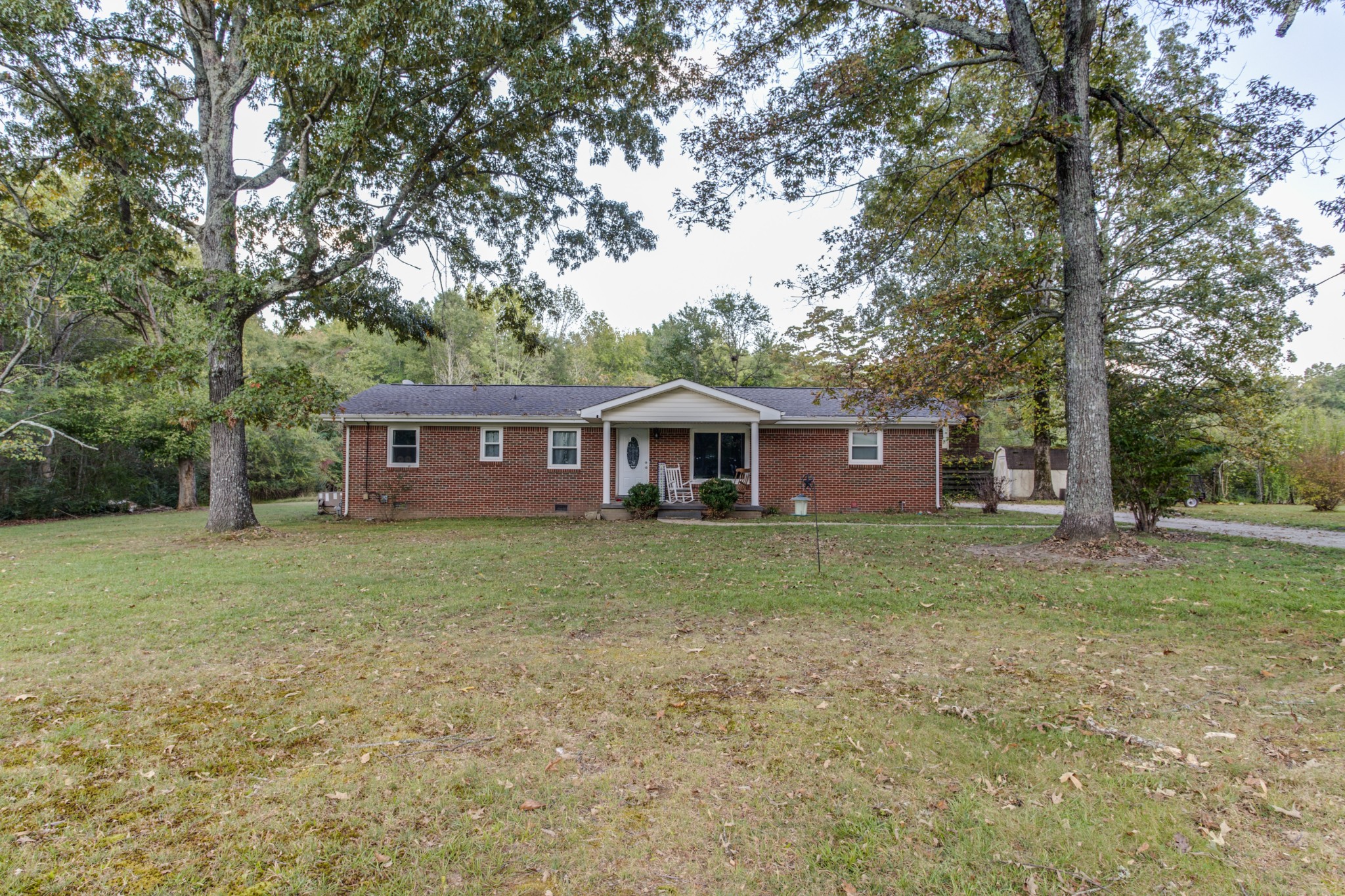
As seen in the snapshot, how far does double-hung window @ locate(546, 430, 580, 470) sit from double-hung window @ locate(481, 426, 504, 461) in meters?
1.26

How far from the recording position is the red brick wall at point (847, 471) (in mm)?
16812

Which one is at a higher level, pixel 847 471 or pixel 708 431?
pixel 708 431

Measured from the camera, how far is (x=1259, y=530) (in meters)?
12.7

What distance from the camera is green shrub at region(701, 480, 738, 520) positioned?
1530 centimetres

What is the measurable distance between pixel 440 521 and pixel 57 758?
1237 cm

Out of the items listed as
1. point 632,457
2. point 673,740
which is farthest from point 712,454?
point 673,740

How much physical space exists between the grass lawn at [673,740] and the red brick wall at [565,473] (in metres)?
9.52

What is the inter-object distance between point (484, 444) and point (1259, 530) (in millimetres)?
16680

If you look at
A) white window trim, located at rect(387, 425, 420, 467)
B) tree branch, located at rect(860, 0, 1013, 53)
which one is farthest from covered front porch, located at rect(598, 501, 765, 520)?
tree branch, located at rect(860, 0, 1013, 53)

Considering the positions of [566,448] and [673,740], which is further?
[566,448]

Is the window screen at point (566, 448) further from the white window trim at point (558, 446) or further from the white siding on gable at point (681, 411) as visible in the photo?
the white siding on gable at point (681, 411)

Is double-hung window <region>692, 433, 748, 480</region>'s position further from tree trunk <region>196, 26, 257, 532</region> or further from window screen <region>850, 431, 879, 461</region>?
tree trunk <region>196, 26, 257, 532</region>

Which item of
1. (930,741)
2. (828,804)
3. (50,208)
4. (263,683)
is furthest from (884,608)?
(50,208)

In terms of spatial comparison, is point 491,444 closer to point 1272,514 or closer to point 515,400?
point 515,400
